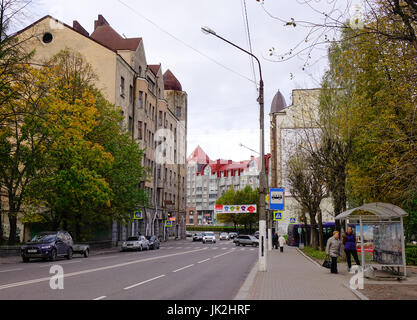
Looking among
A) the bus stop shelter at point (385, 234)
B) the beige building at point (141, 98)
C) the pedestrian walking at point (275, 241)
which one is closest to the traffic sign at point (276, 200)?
the bus stop shelter at point (385, 234)

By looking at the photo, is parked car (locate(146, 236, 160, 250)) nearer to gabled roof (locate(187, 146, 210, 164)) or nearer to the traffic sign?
the traffic sign

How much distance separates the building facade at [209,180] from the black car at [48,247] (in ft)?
352

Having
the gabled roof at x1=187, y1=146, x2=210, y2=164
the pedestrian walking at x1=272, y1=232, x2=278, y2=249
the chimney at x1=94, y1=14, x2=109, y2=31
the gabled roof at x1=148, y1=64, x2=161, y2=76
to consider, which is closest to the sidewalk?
the pedestrian walking at x1=272, y1=232, x2=278, y2=249

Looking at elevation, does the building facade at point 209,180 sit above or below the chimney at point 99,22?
below

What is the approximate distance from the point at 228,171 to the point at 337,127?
375ft

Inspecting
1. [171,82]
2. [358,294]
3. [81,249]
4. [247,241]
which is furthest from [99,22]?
[358,294]

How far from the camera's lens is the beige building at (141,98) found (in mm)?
48781

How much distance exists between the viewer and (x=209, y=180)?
5709 inches

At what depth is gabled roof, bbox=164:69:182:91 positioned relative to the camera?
270 feet

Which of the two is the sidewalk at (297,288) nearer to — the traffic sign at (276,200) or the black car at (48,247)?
the traffic sign at (276,200)
